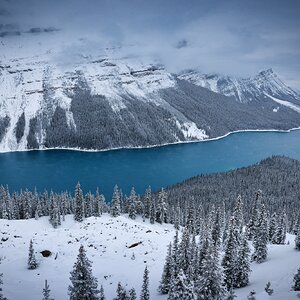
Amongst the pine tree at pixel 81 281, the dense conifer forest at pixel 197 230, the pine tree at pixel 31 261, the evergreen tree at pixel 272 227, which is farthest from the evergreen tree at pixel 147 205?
the pine tree at pixel 81 281

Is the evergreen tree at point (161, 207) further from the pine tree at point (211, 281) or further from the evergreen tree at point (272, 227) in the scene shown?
the pine tree at point (211, 281)

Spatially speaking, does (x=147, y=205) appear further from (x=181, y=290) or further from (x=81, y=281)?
(x=181, y=290)

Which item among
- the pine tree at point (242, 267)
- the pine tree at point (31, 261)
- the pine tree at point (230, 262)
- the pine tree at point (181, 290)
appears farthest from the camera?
the pine tree at point (31, 261)

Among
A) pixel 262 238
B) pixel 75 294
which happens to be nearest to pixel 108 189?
pixel 262 238

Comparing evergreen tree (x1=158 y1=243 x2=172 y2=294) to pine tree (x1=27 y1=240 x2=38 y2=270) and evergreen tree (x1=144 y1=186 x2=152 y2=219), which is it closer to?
pine tree (x1=27 y1=240 x2=38 y2=270)

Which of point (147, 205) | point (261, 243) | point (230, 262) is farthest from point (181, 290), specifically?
point (147, 205)

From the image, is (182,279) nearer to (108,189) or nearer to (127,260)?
(127,260)
